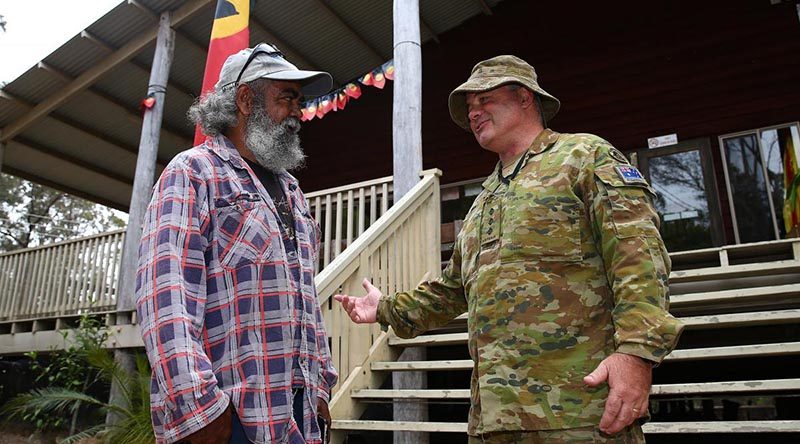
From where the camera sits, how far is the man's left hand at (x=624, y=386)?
1.51 m

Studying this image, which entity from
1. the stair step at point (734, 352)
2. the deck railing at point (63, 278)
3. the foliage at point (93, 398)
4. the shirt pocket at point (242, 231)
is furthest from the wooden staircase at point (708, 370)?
the deck railing at point (63, 278)

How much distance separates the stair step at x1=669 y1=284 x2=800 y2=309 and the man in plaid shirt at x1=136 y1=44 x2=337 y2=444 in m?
2.52

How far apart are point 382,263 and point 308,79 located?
7.21 ft

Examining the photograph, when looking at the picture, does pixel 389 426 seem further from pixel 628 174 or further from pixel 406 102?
pixel 406 102

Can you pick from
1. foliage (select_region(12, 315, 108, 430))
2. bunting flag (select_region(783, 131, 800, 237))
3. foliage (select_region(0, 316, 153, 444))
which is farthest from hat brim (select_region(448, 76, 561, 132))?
foliage (select_region(12, 315, 108, 430))

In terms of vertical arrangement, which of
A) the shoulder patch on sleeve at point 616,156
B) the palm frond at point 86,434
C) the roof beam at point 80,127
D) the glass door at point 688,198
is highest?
the roof beam at point 80,127

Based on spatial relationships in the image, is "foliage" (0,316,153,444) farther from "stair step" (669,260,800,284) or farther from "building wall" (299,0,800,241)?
"building wall" (299,0,800,241)

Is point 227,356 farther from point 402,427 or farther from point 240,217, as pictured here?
point 402,427

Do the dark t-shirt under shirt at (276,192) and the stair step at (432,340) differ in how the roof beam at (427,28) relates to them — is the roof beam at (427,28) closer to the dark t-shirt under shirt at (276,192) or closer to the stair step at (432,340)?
the stair step at (432,340)

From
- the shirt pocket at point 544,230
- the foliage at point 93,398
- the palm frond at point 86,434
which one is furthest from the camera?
the palm frond at point 86,434

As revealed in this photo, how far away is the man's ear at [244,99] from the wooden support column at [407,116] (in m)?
2.41

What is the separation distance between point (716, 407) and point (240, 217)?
11.1ft

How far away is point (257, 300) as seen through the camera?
1611 mm

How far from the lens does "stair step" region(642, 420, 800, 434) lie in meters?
2.67
